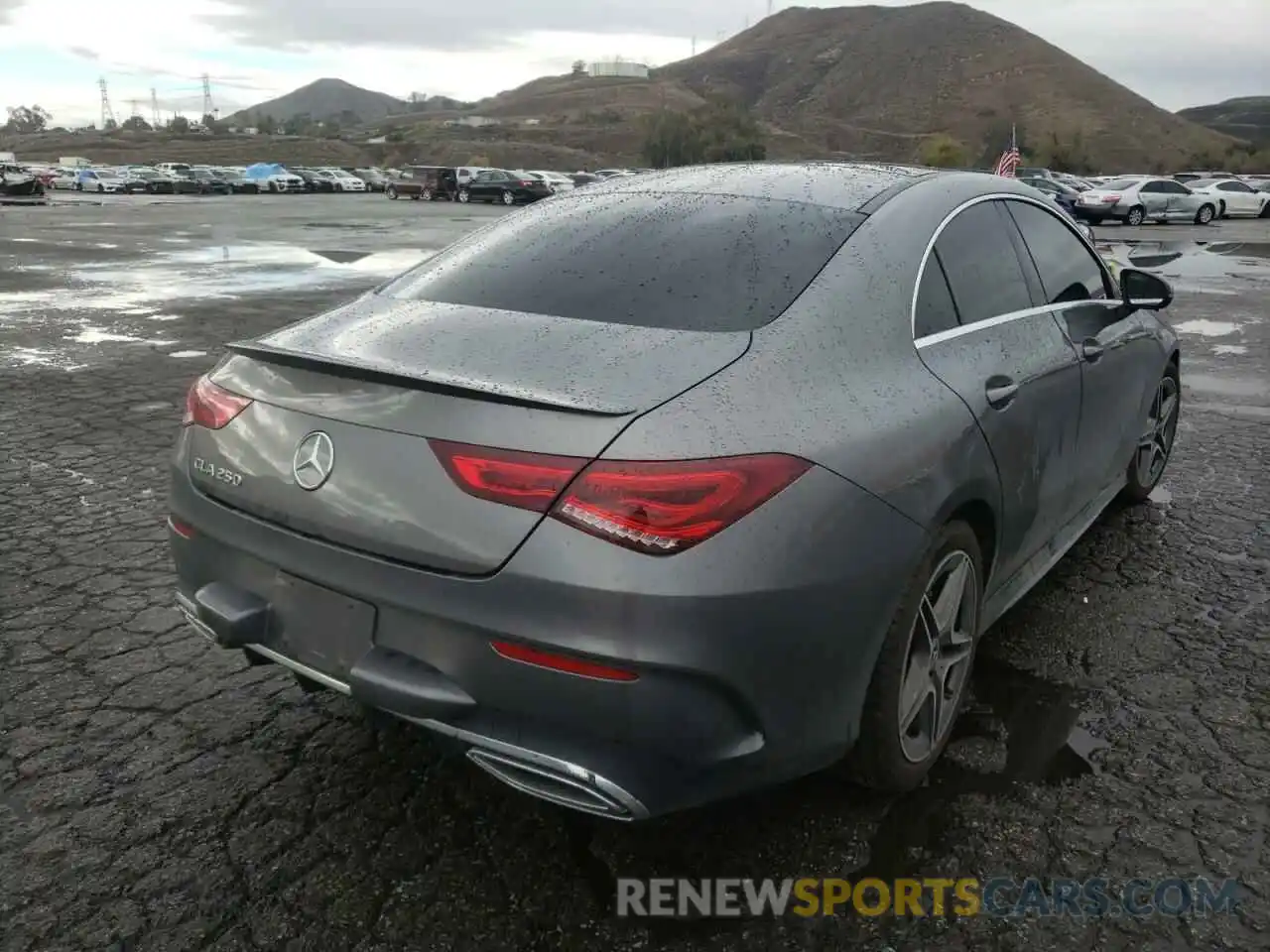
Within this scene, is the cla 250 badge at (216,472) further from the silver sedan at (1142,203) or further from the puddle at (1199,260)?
the silver sedan at (1142,203)

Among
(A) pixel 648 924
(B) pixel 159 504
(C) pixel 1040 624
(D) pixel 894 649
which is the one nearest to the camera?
(A) pixel 648 924

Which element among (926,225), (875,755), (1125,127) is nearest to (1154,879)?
(875,755)

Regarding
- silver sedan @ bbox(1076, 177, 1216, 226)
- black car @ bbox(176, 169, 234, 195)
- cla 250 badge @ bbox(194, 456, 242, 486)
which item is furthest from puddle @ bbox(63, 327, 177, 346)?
black car @ bbox(176, 169, 234, 195)

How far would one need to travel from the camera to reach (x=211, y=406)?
2.73m

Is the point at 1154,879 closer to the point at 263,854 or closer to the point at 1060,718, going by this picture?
the point at 1060,718

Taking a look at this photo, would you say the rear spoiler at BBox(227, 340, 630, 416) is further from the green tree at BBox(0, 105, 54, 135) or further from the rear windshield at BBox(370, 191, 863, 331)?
the green tree at BBox(0, 105, 54, 135)

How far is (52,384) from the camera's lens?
304 inches

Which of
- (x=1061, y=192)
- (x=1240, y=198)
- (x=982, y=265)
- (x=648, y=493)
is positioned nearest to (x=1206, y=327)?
(x=982, y=265)

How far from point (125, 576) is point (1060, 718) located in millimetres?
3562

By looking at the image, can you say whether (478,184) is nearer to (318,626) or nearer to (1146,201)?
(1146,201)

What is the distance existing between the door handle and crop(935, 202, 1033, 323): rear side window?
0.21m

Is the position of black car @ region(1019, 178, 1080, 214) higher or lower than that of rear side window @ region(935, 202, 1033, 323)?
lower

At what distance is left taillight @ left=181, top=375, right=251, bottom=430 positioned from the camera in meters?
2.65

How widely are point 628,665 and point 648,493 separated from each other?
1.13 feet
